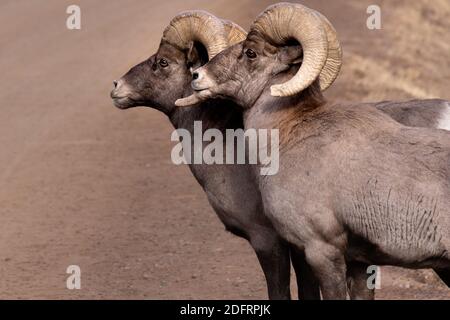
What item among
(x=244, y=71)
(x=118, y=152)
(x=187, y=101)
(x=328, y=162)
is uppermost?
(x=118, y=152)

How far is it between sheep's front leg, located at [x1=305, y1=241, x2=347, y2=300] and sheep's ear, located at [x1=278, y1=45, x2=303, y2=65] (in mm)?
1658

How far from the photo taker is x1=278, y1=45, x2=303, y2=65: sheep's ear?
1082cm

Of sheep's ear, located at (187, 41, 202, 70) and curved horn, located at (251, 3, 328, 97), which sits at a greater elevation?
sheep's ear, located at (187, 41, 202, 70)

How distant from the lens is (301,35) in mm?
10594

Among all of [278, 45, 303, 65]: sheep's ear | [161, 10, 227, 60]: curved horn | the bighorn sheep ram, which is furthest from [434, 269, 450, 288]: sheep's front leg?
[161, 10, 227, 60]: curved horn

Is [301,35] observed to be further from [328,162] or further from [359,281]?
[359,281]

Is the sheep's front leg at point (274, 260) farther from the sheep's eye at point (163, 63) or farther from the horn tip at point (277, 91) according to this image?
the sheep's eye at point (163, 63)

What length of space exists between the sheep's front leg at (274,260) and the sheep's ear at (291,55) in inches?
63.4

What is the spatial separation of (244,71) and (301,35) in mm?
689

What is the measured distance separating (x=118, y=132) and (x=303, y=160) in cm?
1301

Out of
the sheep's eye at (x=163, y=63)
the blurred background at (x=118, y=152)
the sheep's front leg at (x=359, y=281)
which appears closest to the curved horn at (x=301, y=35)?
the sheep's eye at (x=163, y=63)

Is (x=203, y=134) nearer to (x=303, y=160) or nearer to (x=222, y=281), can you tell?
(x=303, y=160)

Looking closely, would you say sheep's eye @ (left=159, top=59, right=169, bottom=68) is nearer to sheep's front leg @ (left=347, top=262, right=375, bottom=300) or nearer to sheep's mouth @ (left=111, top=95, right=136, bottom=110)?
sheep's mouth @ (left=111, top=95, right=136, bottom=110)

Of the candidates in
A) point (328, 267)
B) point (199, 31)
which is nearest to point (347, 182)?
point (328, 267)
